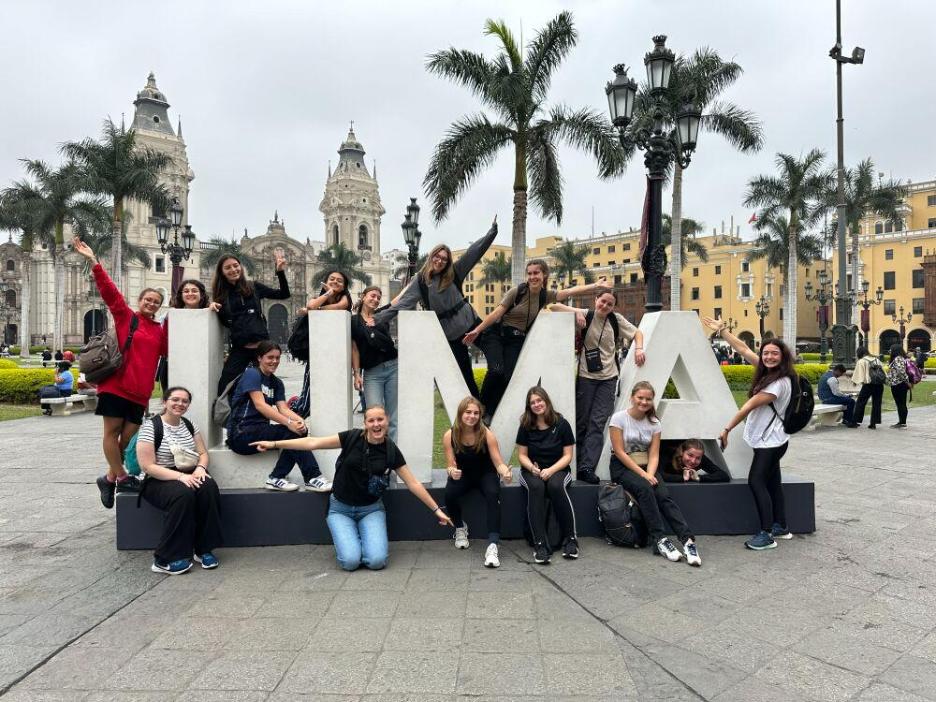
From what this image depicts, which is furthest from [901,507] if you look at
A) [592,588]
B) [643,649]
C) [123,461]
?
[123,461]

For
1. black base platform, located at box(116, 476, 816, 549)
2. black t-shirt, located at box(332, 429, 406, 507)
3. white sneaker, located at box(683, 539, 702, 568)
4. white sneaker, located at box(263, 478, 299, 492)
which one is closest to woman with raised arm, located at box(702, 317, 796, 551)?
black base platform, located at box(116, 476, 816, 549)

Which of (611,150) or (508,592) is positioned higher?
(611,150)

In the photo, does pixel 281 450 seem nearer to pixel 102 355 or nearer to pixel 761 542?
pixel 102 355

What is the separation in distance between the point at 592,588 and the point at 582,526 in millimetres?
974

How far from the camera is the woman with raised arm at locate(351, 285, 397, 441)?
4.97m

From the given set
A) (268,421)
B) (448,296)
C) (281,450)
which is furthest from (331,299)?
(281,450)

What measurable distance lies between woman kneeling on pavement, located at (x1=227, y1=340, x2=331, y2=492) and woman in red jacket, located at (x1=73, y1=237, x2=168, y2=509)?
75 cm

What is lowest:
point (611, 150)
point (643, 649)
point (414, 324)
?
point (643, 649)

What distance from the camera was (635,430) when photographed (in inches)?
181

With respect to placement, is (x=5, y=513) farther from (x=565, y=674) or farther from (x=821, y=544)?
(x=821, y=544)

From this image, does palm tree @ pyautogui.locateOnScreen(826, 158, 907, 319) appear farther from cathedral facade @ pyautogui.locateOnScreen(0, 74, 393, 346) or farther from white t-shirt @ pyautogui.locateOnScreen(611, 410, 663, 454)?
cathedral facade @ pyautogui.locateOnScreen(0, 74, 393, 346)

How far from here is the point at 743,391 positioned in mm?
17141

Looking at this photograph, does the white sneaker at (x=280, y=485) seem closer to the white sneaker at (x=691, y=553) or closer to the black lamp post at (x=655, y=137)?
the white sneaker at (x=691, y=553)

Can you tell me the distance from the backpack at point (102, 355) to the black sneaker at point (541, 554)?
329 centimetres
